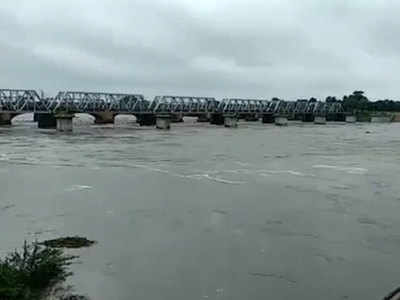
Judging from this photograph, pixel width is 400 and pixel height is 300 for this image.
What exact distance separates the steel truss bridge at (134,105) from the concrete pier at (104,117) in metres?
1.00

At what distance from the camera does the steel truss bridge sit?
121125 millimetres

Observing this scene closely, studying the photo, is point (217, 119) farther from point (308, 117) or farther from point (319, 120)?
point (308, 117)

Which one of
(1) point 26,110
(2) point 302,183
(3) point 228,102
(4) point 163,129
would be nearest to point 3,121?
(1) point 26,110

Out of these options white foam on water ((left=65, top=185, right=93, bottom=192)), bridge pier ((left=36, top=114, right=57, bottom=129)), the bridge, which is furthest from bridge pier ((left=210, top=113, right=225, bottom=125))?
white foam on water ((left=65, top=185, right=93, bottom=192))

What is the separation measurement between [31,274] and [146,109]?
13228 centimetres

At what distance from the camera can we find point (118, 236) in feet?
61.1

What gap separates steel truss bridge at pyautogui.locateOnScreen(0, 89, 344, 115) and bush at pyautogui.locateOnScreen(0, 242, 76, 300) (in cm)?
10758

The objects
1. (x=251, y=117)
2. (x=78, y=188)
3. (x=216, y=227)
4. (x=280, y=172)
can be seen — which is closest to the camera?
(x=216, y=227)

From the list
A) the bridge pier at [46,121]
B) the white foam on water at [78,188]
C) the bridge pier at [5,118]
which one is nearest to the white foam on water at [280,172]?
the white foam on water at [78,188]

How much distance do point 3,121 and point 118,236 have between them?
108985 millimetres

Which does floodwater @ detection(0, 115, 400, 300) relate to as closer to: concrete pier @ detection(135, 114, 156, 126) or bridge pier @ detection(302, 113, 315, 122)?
concrete pier @ detection(135, 114, 156, 126)

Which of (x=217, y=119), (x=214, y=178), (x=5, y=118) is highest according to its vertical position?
(x=214, y=178)

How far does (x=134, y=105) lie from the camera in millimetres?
143000

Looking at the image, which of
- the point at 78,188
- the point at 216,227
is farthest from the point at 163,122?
the point at 216,227
